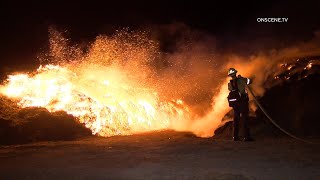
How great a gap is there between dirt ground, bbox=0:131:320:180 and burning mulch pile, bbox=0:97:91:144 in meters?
2.83

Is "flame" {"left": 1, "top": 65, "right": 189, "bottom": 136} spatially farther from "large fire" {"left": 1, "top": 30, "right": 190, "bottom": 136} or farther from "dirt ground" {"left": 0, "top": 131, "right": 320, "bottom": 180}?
"dirt ground" {"left": 0, "top": 131, "right": 320, "bottom": 180}

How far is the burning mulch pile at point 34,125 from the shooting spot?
11375 millimetres

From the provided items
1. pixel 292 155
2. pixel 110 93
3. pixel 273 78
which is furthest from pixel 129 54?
pixel 292 155

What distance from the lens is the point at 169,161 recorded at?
6297 mm

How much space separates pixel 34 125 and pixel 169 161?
743cm

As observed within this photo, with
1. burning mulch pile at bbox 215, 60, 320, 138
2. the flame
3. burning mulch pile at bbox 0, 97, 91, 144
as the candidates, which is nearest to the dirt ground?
burning mulch pile at bbox 215, 60, 320, 138

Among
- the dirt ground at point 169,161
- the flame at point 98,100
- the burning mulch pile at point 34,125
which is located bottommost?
the dirt ground at point 169,161

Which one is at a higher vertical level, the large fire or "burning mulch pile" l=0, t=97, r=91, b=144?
the large fire

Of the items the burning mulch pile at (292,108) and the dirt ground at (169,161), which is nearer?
the dirt ground at (169,161)

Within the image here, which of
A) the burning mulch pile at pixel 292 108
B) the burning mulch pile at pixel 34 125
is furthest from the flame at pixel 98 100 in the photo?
the burning mulch pile at pixel 292 108

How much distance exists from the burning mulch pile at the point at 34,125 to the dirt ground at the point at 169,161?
2.83m

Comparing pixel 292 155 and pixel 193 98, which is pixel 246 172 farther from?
pixel 193 98

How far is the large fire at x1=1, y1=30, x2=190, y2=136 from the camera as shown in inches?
506

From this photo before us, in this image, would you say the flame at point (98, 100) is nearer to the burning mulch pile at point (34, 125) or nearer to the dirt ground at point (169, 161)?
the burning mulch pile at point (34, 125)
